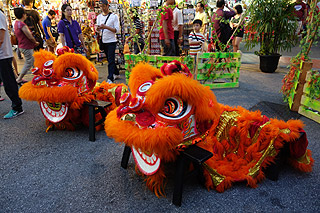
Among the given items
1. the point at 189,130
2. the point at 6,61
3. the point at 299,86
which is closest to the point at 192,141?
the point at 189,130

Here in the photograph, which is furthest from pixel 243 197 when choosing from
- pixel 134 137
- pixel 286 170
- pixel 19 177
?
pixel 19 177

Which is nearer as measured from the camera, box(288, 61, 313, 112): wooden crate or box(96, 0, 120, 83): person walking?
box(288, 61, 313, 112): wooden crate

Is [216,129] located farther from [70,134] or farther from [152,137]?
[70,134]

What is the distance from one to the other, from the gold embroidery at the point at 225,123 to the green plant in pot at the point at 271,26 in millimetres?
4124

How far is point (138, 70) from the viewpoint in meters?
1.74

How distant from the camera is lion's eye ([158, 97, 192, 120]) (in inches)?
59.4

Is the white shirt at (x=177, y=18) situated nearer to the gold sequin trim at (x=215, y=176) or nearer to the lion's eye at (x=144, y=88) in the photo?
the lion's eye at (x=144, y=88)

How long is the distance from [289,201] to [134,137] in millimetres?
1286

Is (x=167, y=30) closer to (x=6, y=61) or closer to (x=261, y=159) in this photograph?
(x=6, y=61)

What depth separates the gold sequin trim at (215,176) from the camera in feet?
5.73

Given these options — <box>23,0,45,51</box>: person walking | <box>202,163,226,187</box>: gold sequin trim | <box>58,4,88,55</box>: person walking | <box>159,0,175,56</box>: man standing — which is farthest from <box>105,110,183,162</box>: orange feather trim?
<box>23,0,45,51</box>: person walking

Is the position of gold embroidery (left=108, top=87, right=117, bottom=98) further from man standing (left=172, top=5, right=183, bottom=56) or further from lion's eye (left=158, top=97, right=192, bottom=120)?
man standing (left=172, top=5, right=183, bottom=56)

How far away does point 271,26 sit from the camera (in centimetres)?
542

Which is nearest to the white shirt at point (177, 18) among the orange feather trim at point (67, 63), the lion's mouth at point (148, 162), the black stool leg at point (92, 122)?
the orange feather trim at point (67, 63)
